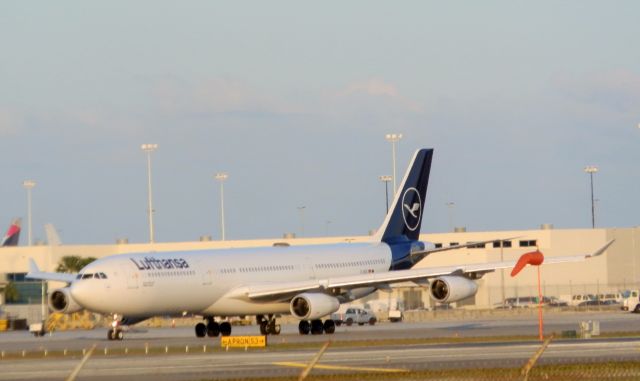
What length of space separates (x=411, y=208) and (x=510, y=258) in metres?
49.7

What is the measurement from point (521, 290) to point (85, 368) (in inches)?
3241

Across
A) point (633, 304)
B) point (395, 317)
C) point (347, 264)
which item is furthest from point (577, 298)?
point (347, 264)

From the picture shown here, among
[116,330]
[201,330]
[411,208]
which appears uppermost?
[411,208]

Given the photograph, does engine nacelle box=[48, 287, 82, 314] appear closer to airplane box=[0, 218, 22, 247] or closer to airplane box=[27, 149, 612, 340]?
airplane box=[27, 149, 612, 340]

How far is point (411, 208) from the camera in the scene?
74.6m

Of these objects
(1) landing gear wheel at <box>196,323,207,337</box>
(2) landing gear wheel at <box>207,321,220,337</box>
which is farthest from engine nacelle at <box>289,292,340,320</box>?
(1) landing gear wheel at <box>196,323,207,337</box>

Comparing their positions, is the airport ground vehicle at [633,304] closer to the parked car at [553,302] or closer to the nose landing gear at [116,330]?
the parked car at [553,302]

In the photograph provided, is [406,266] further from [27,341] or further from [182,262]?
[27,341]

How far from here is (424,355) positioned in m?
42.5

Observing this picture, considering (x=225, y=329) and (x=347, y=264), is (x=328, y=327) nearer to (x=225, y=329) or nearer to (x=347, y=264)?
(x=347, y=264)

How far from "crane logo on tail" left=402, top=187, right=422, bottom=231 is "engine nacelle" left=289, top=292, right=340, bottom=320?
1135 cm

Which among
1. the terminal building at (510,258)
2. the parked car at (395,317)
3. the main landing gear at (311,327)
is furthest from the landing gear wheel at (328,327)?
the terminal building at (510,258)

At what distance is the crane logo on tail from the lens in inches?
2923

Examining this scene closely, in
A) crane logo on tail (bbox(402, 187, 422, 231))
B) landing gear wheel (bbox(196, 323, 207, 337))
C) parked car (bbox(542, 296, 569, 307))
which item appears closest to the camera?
landing gear wheel (bbox(196, 323, 207, 337))
